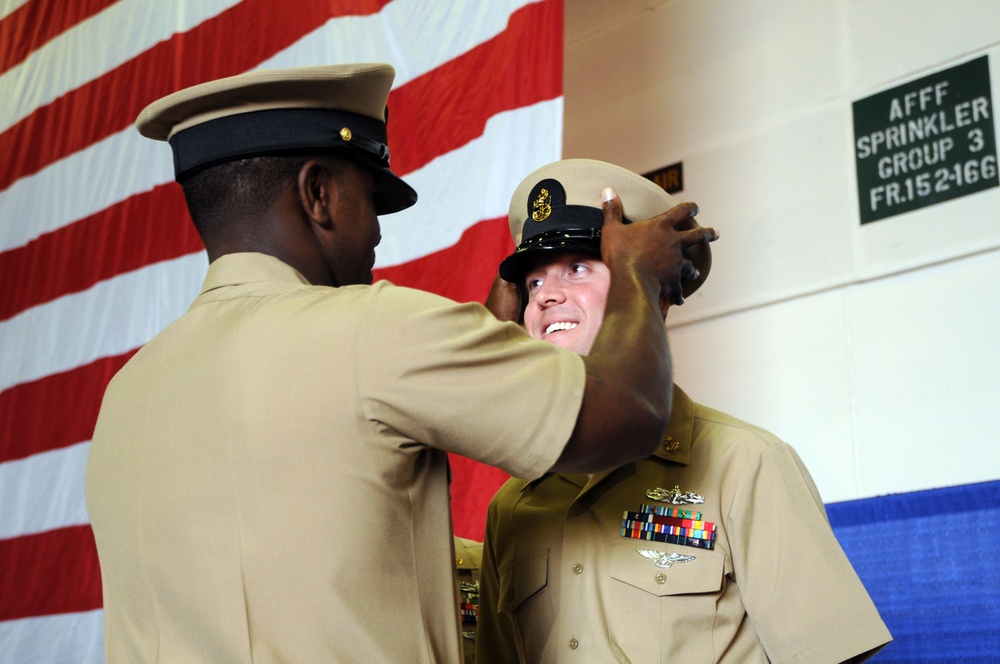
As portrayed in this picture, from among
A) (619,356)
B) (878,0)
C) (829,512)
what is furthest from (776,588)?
(878,0)

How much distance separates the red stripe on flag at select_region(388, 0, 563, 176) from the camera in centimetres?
306

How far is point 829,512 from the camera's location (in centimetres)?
310

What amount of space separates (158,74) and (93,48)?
1.84 ft

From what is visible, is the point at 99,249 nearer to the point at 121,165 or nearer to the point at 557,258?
the point at 121,165

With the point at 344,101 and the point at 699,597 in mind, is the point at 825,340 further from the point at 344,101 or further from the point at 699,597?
the point at 344,101

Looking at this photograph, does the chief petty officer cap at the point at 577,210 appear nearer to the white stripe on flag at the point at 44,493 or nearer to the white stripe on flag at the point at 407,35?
the white stripe on flag at the point at 407,35

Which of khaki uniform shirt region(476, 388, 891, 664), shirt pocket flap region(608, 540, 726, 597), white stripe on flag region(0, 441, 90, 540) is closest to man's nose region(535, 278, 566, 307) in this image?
khaki uniform shirt region(476, 388, 891, 664)

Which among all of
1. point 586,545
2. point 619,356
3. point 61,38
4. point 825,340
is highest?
point 61,38

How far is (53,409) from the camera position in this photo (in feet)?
14.4

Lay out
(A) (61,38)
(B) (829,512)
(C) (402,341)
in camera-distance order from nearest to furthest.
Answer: (C) (402,341) → (B) (829,512) → (A) (61,38)

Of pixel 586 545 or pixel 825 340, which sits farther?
pixel 825 340

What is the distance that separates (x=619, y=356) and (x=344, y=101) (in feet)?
1.87

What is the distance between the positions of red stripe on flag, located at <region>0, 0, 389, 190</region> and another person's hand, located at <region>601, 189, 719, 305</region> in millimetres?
2320

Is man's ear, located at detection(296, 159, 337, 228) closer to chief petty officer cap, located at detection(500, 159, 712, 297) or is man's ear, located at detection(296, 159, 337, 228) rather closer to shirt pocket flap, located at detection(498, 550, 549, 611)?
chief petty officer cap, located at detection(500, 159, 712, 297)
